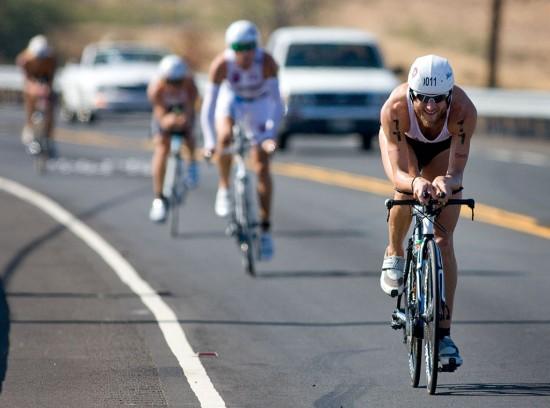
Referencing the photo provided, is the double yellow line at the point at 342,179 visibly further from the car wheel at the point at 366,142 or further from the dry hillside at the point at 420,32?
the dry hillside at the point at 420,32

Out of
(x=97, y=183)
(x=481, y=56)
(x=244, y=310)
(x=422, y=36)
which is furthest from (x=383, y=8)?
(x=244, y=310)

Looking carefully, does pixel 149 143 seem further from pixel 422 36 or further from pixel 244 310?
pixel 422 36

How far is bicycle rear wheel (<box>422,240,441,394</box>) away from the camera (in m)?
8.04

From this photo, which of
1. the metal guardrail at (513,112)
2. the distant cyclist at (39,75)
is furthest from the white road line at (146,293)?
the metal guardrail at (513,112)

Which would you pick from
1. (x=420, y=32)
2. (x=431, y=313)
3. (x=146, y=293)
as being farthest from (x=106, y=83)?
(x=420, y=32)

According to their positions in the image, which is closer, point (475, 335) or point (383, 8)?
point (475, 335)

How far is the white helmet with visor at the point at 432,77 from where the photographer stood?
820 cm

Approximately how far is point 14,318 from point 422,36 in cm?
7430

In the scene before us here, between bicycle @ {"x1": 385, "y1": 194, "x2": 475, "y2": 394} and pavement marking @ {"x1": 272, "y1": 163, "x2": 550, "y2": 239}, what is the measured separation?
7.35m

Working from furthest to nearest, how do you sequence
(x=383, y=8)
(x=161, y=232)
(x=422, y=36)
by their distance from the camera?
(x=383, y=8)
(x=422, y=36)
(x=161, y=232)

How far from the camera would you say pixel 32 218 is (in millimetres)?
17297

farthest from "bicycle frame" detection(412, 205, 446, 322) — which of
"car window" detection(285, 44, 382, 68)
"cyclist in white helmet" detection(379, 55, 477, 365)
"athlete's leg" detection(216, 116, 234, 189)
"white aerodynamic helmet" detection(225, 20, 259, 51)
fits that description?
"car window" detection(285, 44, 382, 68)

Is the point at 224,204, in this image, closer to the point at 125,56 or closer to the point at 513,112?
the point at 513,112

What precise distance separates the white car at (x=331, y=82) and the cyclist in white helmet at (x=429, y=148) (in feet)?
53.9
